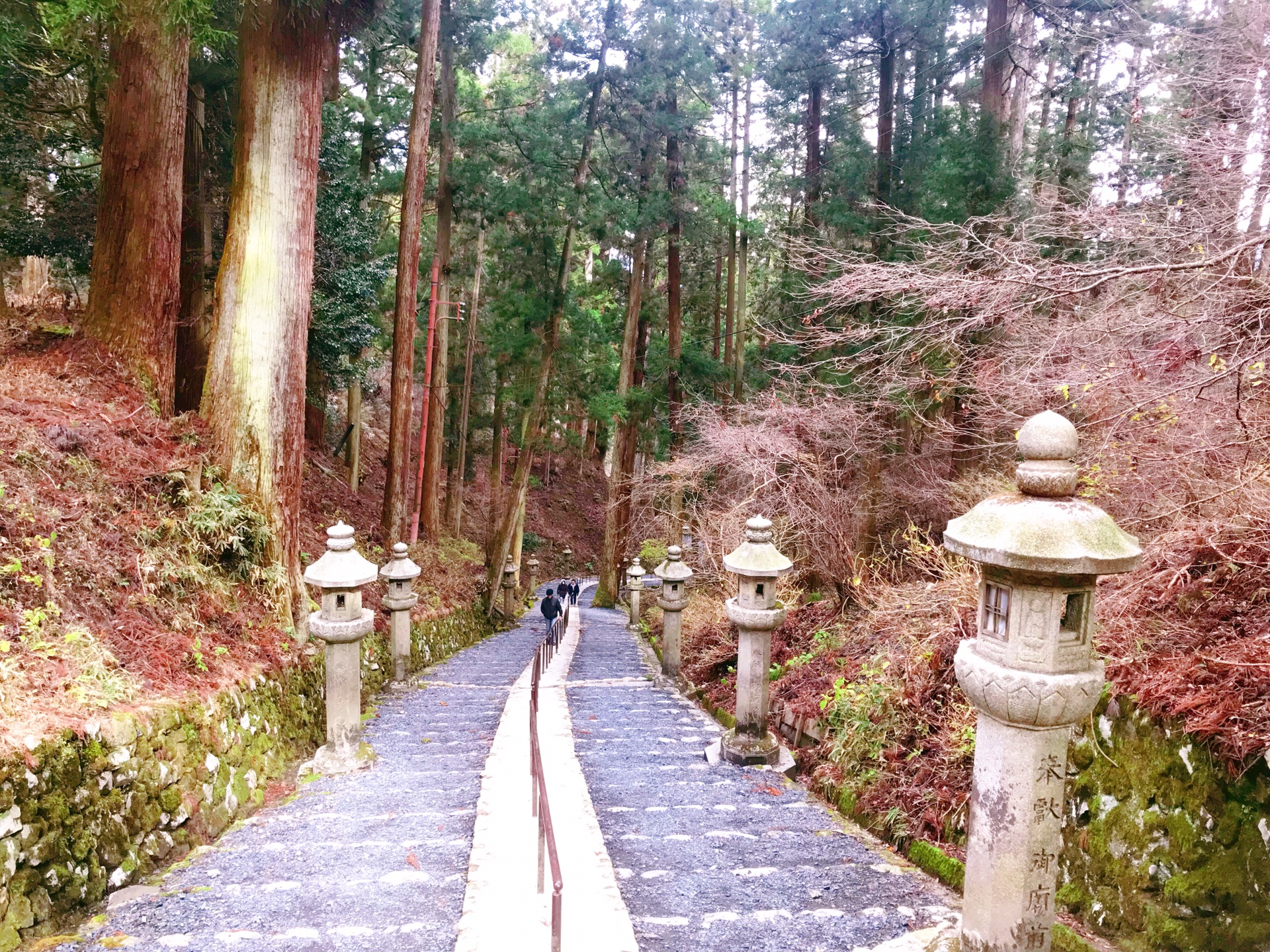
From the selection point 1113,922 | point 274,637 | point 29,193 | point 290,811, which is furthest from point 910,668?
point 29,193

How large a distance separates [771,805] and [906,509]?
21.5 ft

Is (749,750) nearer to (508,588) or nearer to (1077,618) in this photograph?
(1077,618)

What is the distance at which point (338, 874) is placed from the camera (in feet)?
12.7

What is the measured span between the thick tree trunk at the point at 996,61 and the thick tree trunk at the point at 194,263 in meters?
11.1

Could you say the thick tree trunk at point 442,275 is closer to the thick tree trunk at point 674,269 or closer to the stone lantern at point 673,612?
the thick tree trunk at point 674,269

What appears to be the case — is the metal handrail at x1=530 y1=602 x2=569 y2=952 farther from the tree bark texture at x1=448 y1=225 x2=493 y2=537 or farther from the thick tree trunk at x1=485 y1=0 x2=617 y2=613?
the tree bark texture at x1=448 y1=225 x2=493 y2=537

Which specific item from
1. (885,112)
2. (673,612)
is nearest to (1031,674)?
(673,612)

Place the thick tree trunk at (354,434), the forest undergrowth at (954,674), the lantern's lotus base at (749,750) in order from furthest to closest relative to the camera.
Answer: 1. the thick tree trunk at (354,434)
2. the lantern's lotus base at (749,750)
3. the forest undergrowth at (954,674)

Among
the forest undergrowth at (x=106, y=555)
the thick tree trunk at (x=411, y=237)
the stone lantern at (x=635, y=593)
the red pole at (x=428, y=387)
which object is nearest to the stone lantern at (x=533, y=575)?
the stone lantern at (x=635, y=593)

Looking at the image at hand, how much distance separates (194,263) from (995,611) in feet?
36.8

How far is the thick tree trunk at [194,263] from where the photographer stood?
31.2 ft

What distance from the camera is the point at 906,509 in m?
10.7

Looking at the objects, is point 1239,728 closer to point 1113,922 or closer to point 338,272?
point 1113,922

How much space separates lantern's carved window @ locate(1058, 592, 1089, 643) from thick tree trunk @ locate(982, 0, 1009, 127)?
9538 millimetres
